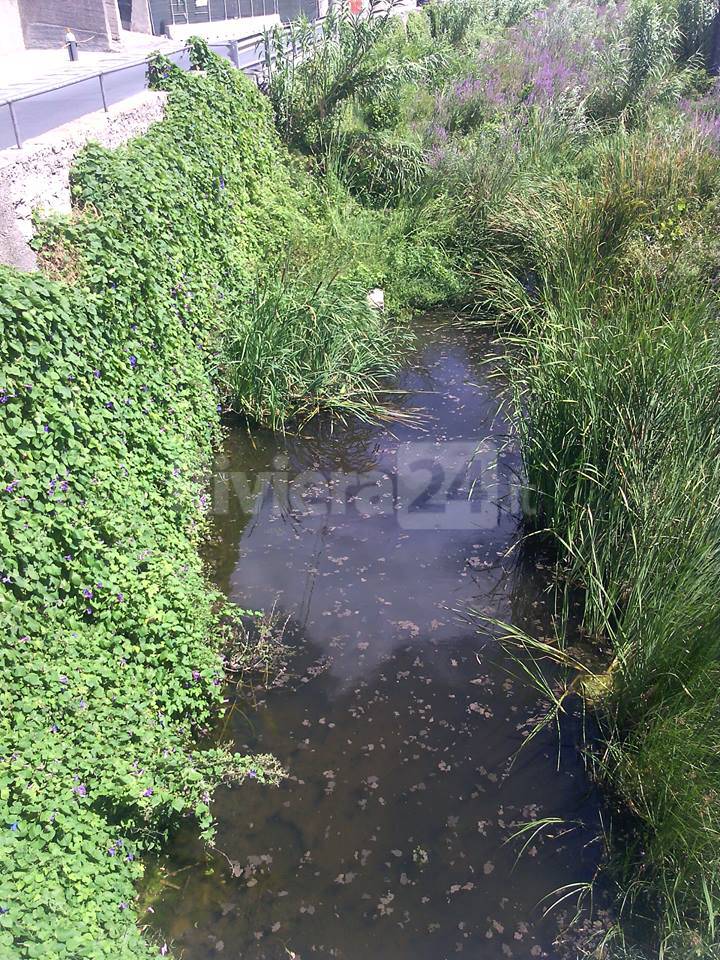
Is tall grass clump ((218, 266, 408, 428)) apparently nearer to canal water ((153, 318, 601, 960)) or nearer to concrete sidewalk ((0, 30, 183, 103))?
canal water ((153, 318, 601, 960))

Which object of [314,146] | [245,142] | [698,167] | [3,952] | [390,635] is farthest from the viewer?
[314,146]

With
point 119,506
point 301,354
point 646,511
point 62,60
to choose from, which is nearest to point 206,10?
point 62,60

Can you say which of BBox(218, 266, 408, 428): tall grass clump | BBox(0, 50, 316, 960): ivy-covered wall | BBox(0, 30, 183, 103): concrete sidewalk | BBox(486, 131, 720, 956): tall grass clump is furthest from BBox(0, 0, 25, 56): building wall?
BBox(486, 131, 720, 956): tall grass clump

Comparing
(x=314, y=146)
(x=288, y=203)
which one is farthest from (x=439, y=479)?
(x=314, y=146)

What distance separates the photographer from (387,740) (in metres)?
3.57

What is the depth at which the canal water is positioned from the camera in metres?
2.88

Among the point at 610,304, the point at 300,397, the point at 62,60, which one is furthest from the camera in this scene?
the point at 62,60

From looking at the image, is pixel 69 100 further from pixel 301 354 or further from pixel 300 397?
pixel 300 397

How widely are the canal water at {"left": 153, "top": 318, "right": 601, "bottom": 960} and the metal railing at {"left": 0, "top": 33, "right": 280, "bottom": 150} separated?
2718 mm

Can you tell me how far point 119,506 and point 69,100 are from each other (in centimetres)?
414

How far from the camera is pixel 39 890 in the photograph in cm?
253

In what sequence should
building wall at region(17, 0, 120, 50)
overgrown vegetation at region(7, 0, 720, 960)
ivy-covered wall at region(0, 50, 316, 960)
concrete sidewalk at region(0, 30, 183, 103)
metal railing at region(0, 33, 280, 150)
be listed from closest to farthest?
ivy-covered wall at region(0, 50, 316, 960) < overgrown vegetation at region(7, 0, 720, 960) < metal railing at region(0, 33, 280, 150) < concrete sidewalk at region(0, 30, 183, 103) < building wall at region(17, 0, 120, 50)

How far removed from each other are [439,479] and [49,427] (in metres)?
2.71

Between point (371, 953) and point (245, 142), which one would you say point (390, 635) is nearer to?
point (371, 953)
